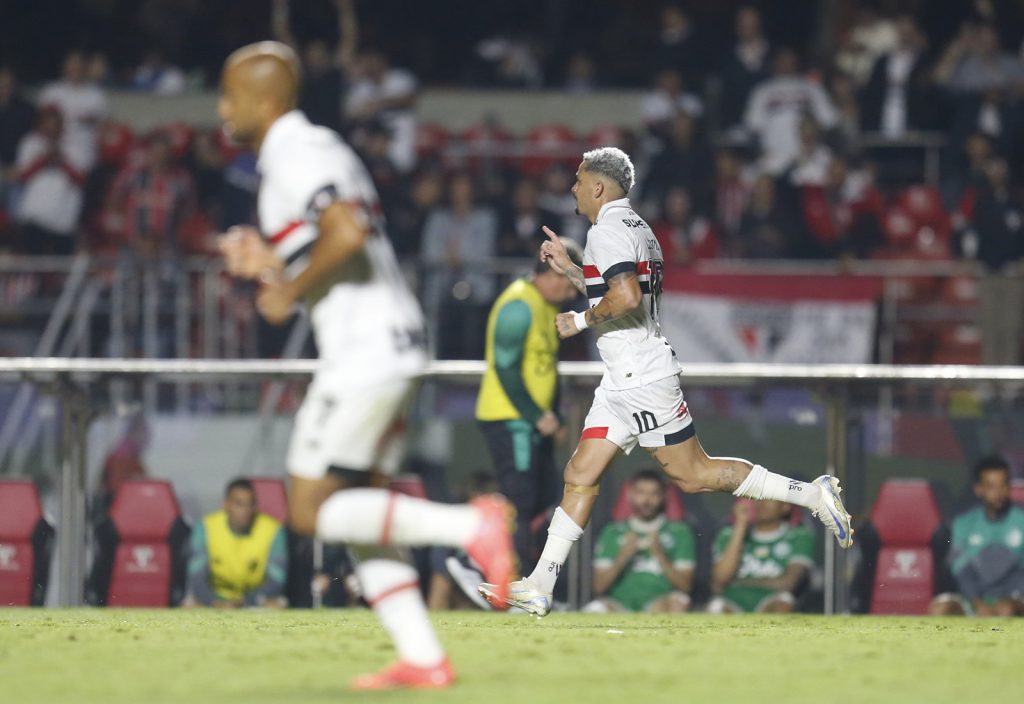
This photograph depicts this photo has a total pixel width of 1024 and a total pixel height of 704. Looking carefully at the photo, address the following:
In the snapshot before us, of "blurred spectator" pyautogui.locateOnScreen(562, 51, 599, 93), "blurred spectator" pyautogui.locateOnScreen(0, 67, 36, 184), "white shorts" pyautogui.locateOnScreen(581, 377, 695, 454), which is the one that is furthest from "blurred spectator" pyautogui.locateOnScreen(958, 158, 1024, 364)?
"blurred spectator" pyautogui.locateOnScreen(0, 67, 36, 184)

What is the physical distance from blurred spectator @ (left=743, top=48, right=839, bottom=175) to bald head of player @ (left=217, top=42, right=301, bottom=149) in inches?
456

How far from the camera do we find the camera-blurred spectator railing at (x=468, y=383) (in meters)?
10.7

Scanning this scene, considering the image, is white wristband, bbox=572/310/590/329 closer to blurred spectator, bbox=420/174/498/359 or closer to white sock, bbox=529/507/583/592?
white sock, bbox=529/507/583/592

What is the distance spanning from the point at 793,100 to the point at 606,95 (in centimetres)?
262

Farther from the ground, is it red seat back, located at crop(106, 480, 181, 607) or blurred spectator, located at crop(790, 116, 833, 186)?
blurred spectator, located at crop(790, 116, 833, 186)

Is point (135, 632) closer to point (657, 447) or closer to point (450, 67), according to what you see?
point (657, 447)

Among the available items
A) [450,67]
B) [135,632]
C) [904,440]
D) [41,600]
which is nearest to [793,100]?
[450,67]

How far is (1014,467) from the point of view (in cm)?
1091

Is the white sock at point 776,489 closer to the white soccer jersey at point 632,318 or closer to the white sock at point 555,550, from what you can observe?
the white soccer jersey at point 632,318

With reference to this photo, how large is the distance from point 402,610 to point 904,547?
558 cm

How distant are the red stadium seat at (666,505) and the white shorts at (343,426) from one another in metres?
4.97

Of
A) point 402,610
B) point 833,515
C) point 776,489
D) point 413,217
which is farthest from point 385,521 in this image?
point 413,217

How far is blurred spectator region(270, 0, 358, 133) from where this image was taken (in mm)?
16547

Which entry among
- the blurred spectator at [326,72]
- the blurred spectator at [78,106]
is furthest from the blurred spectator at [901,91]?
the blurred spectator at [78,106]
